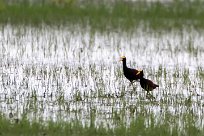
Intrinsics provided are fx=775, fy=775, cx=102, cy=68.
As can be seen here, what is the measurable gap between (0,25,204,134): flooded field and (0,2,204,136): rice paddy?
0.6 inches

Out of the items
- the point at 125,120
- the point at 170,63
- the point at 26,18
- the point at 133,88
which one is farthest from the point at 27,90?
the point at 26,18

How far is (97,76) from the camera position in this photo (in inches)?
569

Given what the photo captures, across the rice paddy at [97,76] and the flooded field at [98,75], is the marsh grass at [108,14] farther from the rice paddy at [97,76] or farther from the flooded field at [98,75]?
the flooded field at [98,75]

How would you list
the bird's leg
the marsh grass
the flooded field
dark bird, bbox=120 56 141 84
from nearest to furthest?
the flooded field
the bird's leg
dark bird, bbox=120 56 141 84
the marsh grass

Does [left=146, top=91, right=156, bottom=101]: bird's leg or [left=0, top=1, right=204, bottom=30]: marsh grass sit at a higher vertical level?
[left=0, top=1, right=204, bottom=30]: marsh grass

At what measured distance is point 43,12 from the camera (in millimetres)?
22203

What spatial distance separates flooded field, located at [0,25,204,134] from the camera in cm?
1112

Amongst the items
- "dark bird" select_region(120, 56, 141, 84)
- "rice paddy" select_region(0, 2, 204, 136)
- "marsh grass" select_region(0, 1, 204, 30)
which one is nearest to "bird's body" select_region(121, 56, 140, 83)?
"dark bird" select_region(120, 56, 141, 84)

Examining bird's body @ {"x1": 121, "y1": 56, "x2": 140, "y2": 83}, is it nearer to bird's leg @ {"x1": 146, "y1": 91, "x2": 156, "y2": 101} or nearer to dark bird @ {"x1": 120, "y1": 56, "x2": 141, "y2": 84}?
dark bird @ {"x1": 120, "y1": 56, "x2": 141, "y2": 84}

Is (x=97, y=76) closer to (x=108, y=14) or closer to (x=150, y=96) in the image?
(x=150, y=96)

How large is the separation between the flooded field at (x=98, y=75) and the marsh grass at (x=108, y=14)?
2.71 feet

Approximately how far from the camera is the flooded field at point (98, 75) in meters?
11.1

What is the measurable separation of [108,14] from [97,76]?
8.70 metres

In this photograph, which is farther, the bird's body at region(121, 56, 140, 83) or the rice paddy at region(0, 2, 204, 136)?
the bird's body at region(121, 56, 140, 83)
